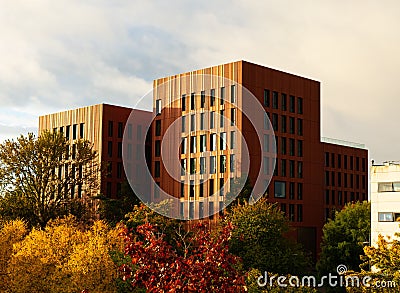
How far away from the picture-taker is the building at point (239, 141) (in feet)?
260

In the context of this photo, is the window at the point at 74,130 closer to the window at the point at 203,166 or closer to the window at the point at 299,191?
the window at the point at 203,166

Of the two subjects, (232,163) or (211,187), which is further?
(211,187)

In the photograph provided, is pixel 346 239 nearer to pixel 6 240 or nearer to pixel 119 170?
pixel 119 170

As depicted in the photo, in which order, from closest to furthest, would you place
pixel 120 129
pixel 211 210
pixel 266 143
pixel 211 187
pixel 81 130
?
1. pixel 211 210
2. pixel 211 187
3. pixel 266 143
4. pixel 120 129
5. pixel 81 130

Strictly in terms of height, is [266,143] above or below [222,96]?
below

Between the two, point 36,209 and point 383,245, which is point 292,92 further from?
point 383,245

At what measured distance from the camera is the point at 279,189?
82125 mm

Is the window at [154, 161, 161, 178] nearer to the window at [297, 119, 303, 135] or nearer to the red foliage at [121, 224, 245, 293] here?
the window at [297, 119, 303, 135]

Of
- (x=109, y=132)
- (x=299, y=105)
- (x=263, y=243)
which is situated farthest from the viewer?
(x=109, y=132)

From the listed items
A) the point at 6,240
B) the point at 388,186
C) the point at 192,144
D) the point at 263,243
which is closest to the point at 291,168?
the point at 192,144

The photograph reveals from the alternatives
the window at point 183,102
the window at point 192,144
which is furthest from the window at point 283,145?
the window at point 183,102

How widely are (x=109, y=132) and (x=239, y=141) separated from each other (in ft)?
77.5

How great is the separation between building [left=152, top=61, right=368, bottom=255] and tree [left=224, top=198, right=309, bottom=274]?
11.5 m

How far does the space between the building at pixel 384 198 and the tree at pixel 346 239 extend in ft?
25.8
